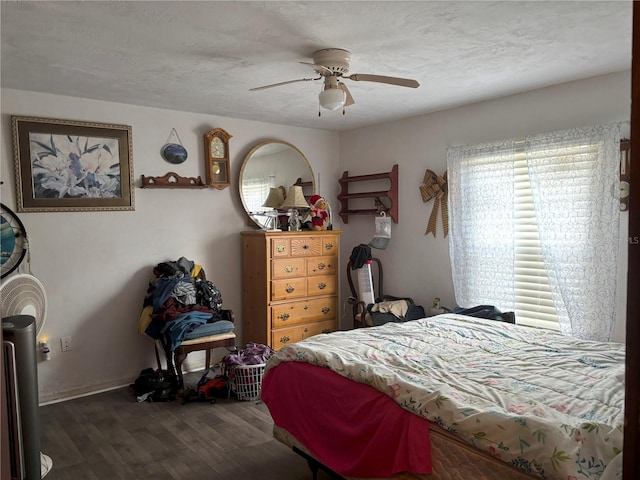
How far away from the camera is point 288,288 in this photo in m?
4.40

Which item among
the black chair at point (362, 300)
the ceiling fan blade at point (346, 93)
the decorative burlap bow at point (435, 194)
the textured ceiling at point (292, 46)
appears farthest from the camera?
the black chair at point (362, 300)

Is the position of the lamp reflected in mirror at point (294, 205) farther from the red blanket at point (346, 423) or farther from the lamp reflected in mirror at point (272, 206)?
the red blanket at point (346, 423)

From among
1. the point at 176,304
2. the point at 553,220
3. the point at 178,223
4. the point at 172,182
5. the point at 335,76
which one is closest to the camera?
the point at 335,76

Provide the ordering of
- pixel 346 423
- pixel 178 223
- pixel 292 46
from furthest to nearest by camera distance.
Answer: pixel 178 223, pixel 292 46, pixel 346 423

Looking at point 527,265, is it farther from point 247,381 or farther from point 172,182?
point 172,182

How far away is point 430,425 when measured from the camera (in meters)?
1.86

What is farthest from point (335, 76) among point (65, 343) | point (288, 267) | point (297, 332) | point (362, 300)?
point (65, 343)

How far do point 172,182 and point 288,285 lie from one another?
1.42 m

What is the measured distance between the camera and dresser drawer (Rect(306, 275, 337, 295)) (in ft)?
15.0

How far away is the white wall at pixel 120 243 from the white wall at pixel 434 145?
1.27 meters

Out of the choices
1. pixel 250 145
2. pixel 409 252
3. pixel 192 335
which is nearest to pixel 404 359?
pixel 192 335

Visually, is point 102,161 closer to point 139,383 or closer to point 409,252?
point 139,383

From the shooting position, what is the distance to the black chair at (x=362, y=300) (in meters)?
4.45

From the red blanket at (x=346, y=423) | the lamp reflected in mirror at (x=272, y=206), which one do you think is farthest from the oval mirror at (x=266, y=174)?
the red blanket at (x=346, y=423)
